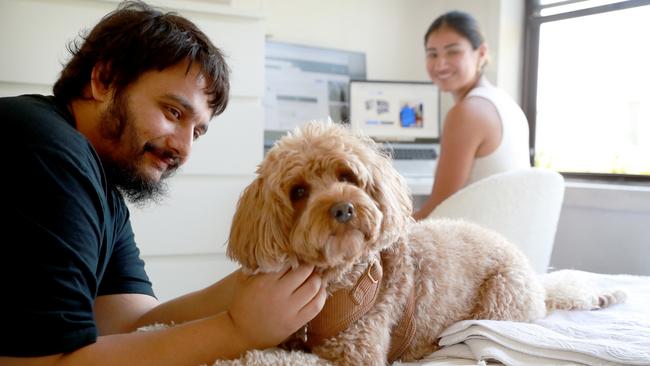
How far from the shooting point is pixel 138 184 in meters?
1.18

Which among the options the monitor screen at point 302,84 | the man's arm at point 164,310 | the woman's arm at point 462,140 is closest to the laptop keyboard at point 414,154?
the monitor screen at point 302,84

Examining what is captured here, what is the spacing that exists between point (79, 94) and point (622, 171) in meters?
2.55

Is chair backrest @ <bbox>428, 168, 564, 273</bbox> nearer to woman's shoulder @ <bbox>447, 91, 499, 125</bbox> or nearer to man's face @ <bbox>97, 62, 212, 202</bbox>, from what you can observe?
woman's shoulder @ <bbox>447, 91, 499, 125</bbox>

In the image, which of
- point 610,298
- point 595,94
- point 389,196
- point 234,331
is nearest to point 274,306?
point 234,331

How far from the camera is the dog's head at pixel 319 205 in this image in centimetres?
92

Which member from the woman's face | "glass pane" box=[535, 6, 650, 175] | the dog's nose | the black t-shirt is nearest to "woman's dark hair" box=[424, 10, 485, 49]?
the woman's face

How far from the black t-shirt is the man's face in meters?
0.19

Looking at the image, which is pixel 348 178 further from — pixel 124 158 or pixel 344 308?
pixel 124 158

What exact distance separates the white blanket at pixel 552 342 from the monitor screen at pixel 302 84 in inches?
82.3

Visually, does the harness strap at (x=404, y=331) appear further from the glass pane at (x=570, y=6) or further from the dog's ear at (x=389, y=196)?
the glass pane at (x=570, y=6)

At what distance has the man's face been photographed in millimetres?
1062

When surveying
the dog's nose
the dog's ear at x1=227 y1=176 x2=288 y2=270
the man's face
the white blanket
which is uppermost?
the man's face

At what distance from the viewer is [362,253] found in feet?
3.16

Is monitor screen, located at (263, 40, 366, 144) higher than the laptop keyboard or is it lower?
higher
